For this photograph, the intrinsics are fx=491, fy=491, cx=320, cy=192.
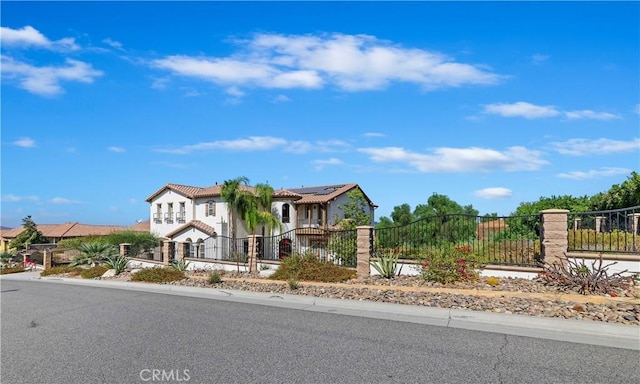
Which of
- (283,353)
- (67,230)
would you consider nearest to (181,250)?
(283,353)

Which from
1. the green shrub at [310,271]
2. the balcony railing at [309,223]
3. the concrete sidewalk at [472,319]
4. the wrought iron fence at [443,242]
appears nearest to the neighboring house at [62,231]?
the balcony railing at [309,223]

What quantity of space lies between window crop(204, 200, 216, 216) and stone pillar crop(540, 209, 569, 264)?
37046mm

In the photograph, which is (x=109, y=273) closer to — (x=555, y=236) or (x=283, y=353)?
(x=283, y=353)

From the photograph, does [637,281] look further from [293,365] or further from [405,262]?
[293,365]

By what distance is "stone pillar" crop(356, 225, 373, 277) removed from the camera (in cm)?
1709

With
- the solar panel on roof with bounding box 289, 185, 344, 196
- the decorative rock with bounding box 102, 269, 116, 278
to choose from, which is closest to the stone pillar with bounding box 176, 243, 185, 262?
the decorative rock with bounding box 102, 269, 116, 278

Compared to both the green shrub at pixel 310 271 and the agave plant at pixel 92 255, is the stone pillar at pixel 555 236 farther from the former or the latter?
the agave plant at pixel 92 255

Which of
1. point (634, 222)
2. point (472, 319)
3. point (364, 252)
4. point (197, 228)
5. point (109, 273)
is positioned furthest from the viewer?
point (197, 228)

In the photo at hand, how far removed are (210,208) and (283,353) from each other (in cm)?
4159

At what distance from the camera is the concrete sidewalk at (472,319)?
26.4 feet

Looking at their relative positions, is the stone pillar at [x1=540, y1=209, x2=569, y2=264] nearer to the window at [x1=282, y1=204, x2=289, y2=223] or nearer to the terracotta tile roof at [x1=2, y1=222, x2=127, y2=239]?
the window at [x1=282, y1=204, x2=289, y2=223]

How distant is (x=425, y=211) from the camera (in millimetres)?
51344

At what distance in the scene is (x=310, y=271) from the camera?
1659cm

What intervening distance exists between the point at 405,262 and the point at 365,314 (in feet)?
20.4
